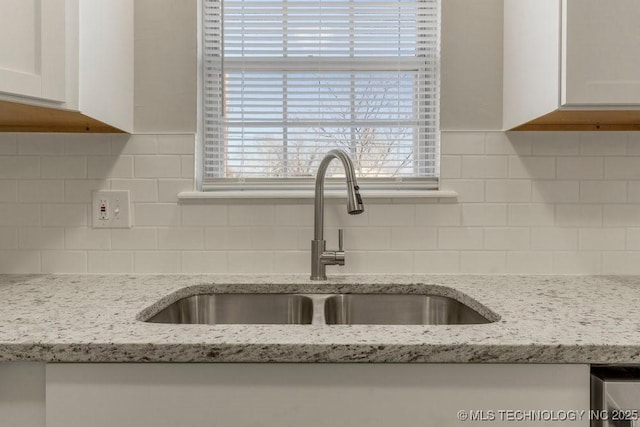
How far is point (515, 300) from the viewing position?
1.14 metres

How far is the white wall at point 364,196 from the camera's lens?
151cm

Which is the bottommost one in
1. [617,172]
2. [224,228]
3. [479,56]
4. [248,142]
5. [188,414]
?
[188,414]

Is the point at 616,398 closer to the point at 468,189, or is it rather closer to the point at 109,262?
the point at 468,189

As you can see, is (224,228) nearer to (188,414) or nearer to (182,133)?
(182,133)

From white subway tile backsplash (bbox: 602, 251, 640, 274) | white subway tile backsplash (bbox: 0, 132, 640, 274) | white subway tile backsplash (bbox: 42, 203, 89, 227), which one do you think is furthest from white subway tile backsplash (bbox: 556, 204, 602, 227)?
white subway tile backsplash (bbox: 42, 203, 89, 227)

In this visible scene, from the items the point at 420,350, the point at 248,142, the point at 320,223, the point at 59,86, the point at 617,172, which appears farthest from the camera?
the point at 248,142

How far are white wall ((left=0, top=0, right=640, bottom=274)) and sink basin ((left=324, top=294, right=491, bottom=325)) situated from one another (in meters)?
0.15

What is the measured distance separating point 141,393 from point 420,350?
503 millimetres

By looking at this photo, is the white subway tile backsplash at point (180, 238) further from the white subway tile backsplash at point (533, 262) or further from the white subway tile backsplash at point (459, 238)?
the white subway tile backsplash at point (533, 262)

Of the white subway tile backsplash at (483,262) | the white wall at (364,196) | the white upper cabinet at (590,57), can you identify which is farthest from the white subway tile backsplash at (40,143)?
the white upper cabinet at (590,57)

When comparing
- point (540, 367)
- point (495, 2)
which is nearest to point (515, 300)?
point (540, 367)

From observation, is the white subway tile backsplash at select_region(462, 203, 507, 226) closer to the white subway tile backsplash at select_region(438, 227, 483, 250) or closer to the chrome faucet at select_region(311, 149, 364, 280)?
the white subway tile backsplash at select_region(438, 227, 483, 250)

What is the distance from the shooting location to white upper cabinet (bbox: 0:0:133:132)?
1.07 meters

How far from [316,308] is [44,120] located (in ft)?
3.13
